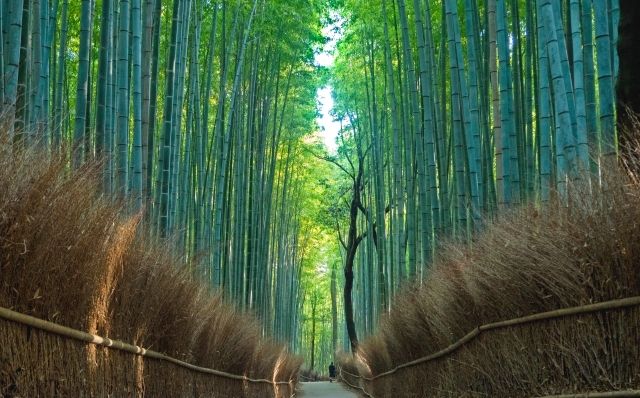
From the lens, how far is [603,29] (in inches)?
163

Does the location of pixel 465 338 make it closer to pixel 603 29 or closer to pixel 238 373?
pixel 603 29

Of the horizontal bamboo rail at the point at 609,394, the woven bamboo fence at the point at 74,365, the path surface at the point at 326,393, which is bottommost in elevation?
the path surface at the point at 326,393

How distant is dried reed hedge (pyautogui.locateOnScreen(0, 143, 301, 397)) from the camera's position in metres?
2.41

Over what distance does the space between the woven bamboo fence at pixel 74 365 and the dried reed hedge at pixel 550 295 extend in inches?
66.7

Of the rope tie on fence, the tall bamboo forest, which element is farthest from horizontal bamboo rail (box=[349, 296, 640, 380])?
the tall bamboo forest

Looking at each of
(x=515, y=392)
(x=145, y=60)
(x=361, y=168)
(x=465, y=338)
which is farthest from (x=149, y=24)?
(x=361, y=168)

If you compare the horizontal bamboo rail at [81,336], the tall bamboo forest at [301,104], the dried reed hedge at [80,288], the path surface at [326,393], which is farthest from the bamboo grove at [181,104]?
the path surface at [326,393]

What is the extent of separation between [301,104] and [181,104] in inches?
371

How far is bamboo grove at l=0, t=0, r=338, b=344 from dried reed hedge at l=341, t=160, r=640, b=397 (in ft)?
5.71

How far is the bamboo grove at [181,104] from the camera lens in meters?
4.61

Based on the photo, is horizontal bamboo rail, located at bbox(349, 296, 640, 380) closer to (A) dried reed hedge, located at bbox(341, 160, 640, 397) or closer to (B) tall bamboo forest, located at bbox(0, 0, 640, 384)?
(A) dried reed hedge, located at bbox(341, 160, 640, 397)

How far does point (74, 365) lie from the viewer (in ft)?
9.91

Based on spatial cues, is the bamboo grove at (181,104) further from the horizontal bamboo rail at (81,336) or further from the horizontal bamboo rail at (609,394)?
the horizontal bamboo rail at (609,394)

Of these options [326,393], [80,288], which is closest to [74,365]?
[80,288]
